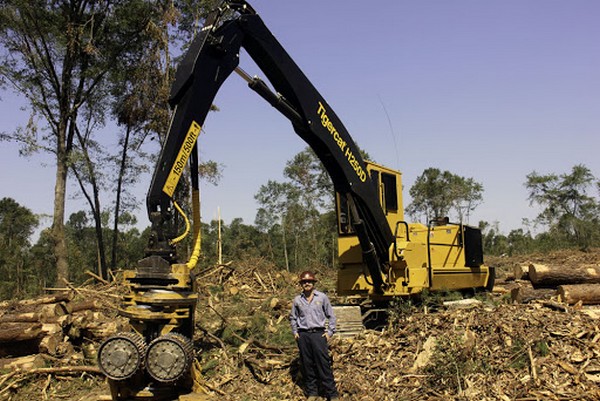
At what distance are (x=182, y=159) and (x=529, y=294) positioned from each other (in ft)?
24.8

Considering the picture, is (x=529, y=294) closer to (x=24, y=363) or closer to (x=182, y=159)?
(x=182, y=159)

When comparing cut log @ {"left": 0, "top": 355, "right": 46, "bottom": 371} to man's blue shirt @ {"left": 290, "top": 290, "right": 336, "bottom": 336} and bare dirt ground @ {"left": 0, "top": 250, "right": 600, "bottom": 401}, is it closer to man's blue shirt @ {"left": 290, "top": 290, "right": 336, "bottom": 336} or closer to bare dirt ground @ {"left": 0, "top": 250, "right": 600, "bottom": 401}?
bare dirt ground @ {"left": 0, "top": 250, "right": 600, "bottom": 401}

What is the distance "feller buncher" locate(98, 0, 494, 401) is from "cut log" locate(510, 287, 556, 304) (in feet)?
3.49

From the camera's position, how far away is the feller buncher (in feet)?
18.9

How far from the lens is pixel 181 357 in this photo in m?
5.60

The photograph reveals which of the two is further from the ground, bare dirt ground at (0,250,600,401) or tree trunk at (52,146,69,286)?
tree trunk at (52,146,69,286)

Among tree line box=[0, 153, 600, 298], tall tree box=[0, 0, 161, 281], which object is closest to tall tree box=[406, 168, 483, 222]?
tree line box=[0, 153, 600, 298]

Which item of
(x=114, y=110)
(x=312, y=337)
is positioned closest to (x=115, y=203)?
(x=114, y=110)

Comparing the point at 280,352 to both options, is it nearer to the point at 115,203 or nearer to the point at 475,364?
the point at 475,364

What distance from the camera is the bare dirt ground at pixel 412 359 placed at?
6848 mm

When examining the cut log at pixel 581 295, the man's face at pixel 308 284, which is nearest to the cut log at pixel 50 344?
the man's face at pixel 308 284

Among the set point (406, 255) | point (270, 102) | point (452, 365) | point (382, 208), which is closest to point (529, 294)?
point (406, 255)

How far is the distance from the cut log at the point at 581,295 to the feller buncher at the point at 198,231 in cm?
195

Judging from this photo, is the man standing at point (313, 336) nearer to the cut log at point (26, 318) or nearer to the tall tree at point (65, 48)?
the cut log at point (26, 318)
